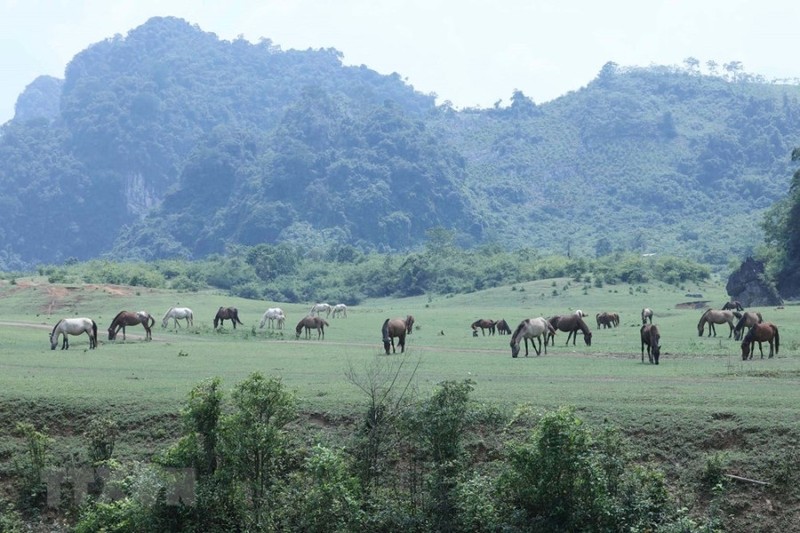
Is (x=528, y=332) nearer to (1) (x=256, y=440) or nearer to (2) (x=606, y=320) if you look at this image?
(2) (x=606, y=320)

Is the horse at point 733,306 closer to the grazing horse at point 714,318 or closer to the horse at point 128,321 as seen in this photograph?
the grazing horse at point 714,318

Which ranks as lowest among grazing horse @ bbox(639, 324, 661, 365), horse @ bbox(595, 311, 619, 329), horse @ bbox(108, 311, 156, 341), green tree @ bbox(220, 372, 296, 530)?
green tree @ bbox(220, 372, 296, 530)

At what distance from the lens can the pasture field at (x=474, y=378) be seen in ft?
66.3

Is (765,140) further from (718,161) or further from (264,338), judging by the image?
(264,338)

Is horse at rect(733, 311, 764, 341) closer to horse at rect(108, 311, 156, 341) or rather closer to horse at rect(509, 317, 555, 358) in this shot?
horse at rect(509, 317, 555, 358)

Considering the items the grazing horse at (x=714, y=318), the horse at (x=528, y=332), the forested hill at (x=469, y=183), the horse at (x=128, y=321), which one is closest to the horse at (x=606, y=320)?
the grazing horse at (x=714, y=318)

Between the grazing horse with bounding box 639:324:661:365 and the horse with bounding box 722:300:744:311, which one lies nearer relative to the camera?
the grazing horse with bounding box 639:324:661:365

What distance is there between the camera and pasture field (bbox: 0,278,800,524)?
795 inches

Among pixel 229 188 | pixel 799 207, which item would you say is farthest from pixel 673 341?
pixel 229 188

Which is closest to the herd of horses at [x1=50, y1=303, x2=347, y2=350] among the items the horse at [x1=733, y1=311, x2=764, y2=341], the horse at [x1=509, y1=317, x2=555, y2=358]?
the horse at [x1=509, y1=317, x2=555, y2=358]

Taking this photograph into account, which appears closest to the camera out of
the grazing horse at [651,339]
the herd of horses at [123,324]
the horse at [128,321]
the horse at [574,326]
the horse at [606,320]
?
the grazing horse at [651,339]

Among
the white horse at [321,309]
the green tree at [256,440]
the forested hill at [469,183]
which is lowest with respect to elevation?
the green tree at [256,440]

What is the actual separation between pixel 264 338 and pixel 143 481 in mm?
25293

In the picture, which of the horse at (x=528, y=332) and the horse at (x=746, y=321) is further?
the horse at (x=746, y=321)
